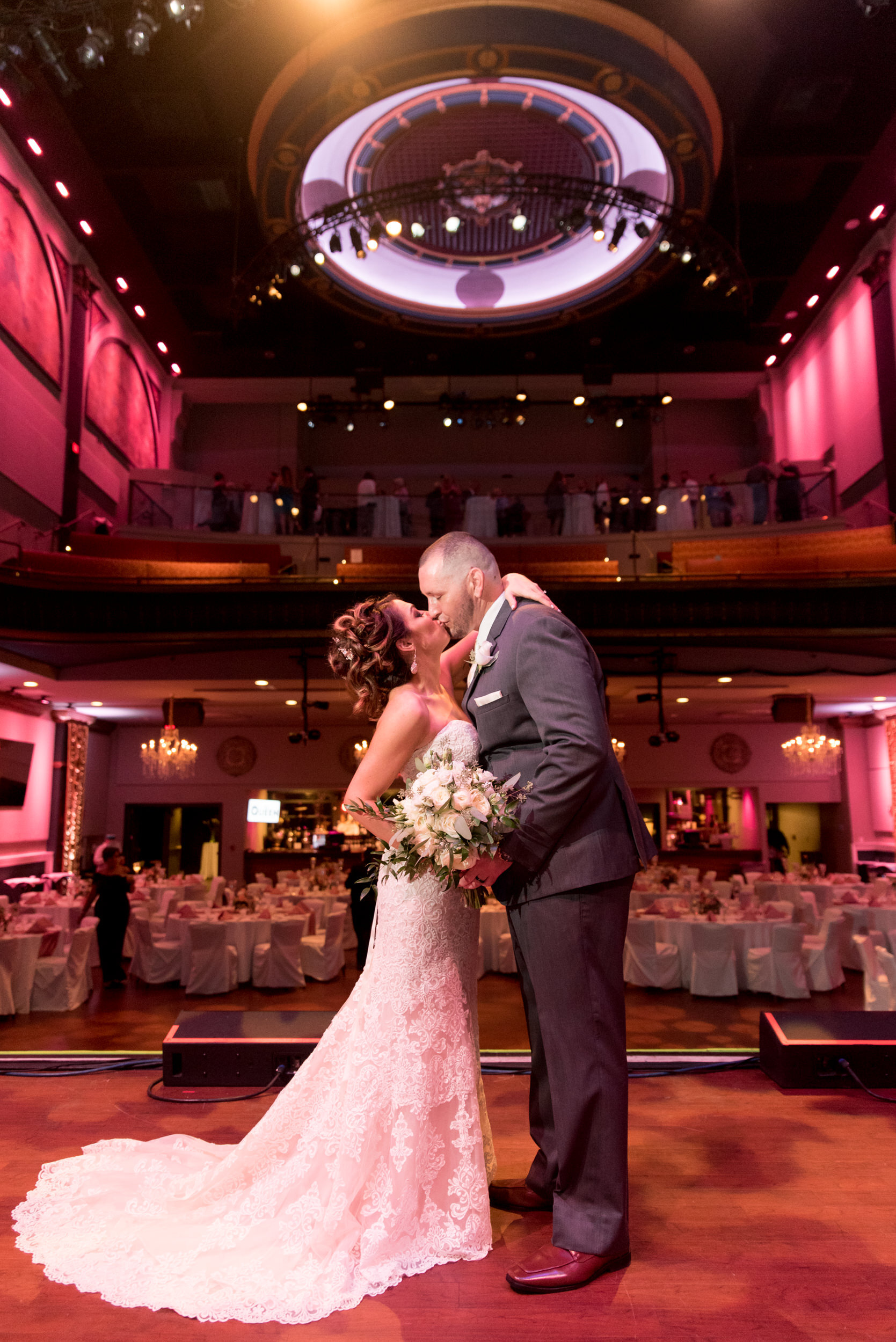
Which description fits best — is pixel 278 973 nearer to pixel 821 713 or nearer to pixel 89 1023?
pixel 89 1023

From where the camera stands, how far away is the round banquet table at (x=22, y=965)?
727 centimetres

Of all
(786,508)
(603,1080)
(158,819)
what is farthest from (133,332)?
(603,1080)

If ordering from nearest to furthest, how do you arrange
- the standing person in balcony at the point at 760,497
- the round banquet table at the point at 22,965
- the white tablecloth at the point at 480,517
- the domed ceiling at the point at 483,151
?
the round banquet table at the point at 22,965
the domed ceiling at the point at 483,151
the standing person in balcony at the point at 760,497
the white tablecloth at the point at 480,517

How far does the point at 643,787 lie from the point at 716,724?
1.98m

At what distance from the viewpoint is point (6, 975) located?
7.18 meters

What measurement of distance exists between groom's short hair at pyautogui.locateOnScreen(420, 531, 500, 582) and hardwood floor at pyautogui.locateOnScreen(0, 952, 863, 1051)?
4253 mm

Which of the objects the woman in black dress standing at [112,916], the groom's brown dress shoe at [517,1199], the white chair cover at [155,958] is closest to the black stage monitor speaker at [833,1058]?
the groom's brown dress shoe at [517,1199]

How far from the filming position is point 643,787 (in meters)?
17.8

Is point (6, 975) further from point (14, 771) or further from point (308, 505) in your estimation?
point (308, 505)

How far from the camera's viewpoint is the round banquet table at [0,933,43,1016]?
7273 millimetres

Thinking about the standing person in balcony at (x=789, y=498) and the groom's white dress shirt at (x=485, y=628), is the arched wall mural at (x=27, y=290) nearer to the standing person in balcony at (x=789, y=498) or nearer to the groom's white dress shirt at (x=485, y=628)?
the standing person in balcony at (x=789, y=498)

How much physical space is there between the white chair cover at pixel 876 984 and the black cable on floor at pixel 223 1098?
419 cm

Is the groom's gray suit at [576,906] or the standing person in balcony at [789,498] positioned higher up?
Answer: the standing person in balcony at [789,498]

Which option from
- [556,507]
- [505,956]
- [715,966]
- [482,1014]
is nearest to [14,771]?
[505,956]
